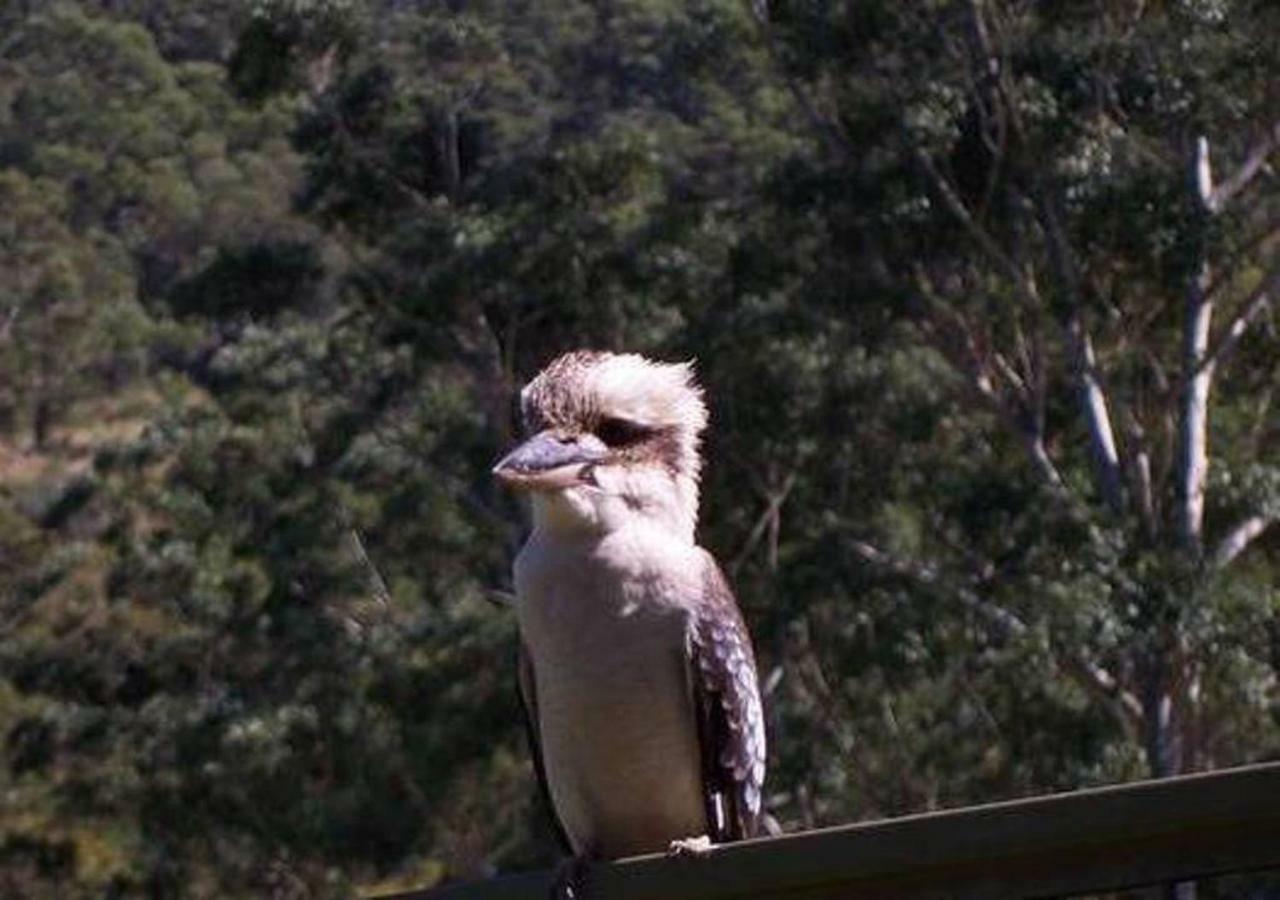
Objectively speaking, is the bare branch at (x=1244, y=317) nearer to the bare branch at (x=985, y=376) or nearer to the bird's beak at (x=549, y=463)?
the bare branch at (x=985, y=376)

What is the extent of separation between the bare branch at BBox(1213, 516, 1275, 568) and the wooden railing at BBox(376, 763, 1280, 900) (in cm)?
1422

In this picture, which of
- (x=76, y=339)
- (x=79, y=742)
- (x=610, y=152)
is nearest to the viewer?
(x=610, y=152)

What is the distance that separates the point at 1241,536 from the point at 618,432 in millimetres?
13502

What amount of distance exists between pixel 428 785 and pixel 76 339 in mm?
12327

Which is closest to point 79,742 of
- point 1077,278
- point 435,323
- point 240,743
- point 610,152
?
point 240,743

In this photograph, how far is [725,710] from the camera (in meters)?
3.78

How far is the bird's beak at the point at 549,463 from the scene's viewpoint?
3.41 m

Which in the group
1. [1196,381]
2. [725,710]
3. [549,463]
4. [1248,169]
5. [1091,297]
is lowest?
[725,710]

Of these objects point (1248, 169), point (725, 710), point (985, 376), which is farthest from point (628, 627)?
point (985, 376)

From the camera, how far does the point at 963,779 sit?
1814 centimetres

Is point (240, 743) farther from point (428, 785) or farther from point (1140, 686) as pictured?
point (1140, 686)

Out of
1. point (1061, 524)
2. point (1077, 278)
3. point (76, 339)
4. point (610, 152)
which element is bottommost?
point (1061, 524)

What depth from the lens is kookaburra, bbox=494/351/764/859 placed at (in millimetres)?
3574

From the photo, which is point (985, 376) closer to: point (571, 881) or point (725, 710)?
point (725, 710)
